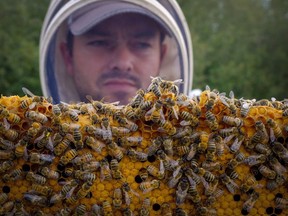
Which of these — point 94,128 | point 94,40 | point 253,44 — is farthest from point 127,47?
point 253,44

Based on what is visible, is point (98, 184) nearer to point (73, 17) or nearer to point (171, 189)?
point (171, 189)

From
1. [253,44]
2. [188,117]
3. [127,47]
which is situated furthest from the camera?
[253,44]

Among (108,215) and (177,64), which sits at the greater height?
(177,64)

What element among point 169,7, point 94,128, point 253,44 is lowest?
point 94,128

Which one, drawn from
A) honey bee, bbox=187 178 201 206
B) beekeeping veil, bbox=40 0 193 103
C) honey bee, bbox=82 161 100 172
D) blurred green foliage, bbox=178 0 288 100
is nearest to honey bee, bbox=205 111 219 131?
honey bee, bbox=187 178 201 206

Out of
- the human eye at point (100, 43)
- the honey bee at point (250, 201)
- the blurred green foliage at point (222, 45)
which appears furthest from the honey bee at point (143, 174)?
the blurred green foliage at point (222, 45)

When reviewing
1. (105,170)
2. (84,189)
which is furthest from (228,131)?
(84,189)
